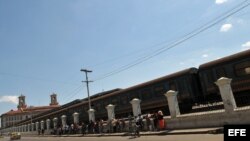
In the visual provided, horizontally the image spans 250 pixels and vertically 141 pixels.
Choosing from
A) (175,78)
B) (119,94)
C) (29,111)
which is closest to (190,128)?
(175,78)

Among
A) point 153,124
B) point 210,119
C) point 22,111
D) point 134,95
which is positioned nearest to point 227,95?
point 210,119

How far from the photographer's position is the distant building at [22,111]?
151 m

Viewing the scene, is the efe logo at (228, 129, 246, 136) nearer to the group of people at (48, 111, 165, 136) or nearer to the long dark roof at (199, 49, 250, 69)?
the group of people at (48, 111, 165, 136)

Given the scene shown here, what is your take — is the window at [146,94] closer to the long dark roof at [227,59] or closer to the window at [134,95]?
the window at [134,95]

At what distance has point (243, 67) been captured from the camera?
21.2 meters

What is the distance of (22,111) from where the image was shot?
153750mm

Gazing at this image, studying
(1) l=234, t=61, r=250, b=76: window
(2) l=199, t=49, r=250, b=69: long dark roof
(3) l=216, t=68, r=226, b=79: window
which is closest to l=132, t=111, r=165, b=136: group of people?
(3) l=216, t=68, r=226, b=79: window

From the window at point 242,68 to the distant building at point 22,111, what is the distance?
131911 millimetres

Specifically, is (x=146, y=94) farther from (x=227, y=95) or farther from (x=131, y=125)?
(x=227, y=95)

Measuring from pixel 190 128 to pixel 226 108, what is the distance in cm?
324

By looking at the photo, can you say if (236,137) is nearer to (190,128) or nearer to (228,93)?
(228,93)

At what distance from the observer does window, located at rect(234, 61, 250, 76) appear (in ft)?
68.6

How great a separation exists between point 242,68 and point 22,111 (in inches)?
5790

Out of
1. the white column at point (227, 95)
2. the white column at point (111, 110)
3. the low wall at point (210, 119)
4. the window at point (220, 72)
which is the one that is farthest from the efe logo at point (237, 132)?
the white column at point (111, 110)
